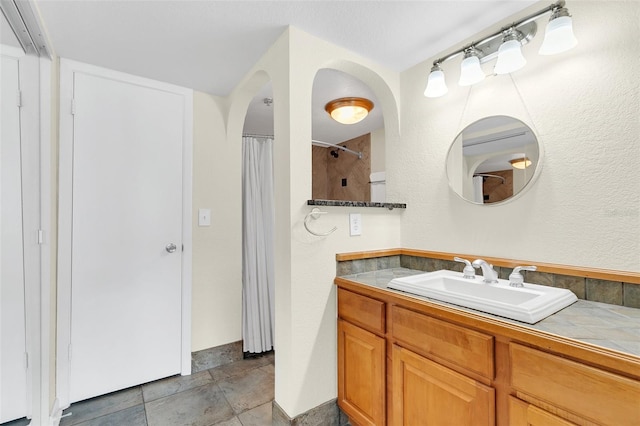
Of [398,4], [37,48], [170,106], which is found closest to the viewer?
[398,4]

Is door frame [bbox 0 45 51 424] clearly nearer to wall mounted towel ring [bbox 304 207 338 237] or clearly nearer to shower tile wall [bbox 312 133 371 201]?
wall mounted towel ring [bbox 304 207 338 237]

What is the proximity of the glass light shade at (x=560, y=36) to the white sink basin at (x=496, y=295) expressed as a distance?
0.95m

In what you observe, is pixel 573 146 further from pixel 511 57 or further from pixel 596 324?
pixel 596 324

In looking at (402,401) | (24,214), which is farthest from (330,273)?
(24,214)

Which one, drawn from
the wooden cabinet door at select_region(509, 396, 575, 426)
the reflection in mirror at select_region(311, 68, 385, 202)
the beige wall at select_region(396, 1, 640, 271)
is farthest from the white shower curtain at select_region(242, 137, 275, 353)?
the wooden cabinet door at select_region(509, 396, 575, 426)

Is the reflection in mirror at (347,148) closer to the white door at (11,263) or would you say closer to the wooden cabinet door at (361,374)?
the wooden cabinet door at (361,374)

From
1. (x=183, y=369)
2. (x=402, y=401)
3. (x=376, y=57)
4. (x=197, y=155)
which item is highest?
(x=376, y=57)

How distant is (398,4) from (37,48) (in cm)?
183

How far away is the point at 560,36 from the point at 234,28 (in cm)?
142

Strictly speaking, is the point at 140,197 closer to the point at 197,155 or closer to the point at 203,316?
the point at 197,155

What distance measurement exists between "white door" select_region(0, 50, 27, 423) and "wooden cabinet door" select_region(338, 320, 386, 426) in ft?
5.59

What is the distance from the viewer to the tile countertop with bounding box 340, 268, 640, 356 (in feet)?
2.53

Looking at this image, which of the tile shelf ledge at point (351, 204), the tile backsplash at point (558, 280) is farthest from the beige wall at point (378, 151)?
the tile backsplash at point (558, 280)

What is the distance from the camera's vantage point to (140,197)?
6.38ft
